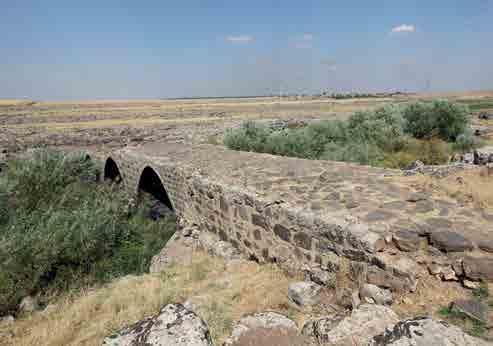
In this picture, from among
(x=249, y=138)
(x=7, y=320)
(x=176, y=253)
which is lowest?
(x=176, y=253)

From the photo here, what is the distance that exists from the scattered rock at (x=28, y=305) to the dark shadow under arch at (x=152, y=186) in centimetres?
493

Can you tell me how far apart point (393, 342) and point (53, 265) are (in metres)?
5.41

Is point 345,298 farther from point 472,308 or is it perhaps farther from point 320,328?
point 472,308

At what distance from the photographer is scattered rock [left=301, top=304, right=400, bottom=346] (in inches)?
81.4

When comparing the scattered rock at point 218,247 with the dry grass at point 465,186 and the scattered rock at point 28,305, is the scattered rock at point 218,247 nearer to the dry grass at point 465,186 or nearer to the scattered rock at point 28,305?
the scattered rock at point 28,305

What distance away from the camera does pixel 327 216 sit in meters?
3.56

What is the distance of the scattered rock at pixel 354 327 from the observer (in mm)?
2066

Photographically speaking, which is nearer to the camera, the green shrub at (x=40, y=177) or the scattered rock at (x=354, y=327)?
the scattered rock at (x=354, y=327)

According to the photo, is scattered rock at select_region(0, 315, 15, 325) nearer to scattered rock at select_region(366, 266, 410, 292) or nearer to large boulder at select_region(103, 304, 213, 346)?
large boulder at select_region(103, 304, 213, 346)

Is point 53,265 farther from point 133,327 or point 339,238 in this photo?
point 339,238

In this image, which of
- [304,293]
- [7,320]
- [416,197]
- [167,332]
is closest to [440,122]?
[416,197]

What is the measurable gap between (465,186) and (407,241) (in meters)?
1.99

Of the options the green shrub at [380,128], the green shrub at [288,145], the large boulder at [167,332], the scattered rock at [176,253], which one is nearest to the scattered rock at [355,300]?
the large boulder at [167,332]

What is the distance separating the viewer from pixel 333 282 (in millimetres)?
3076
